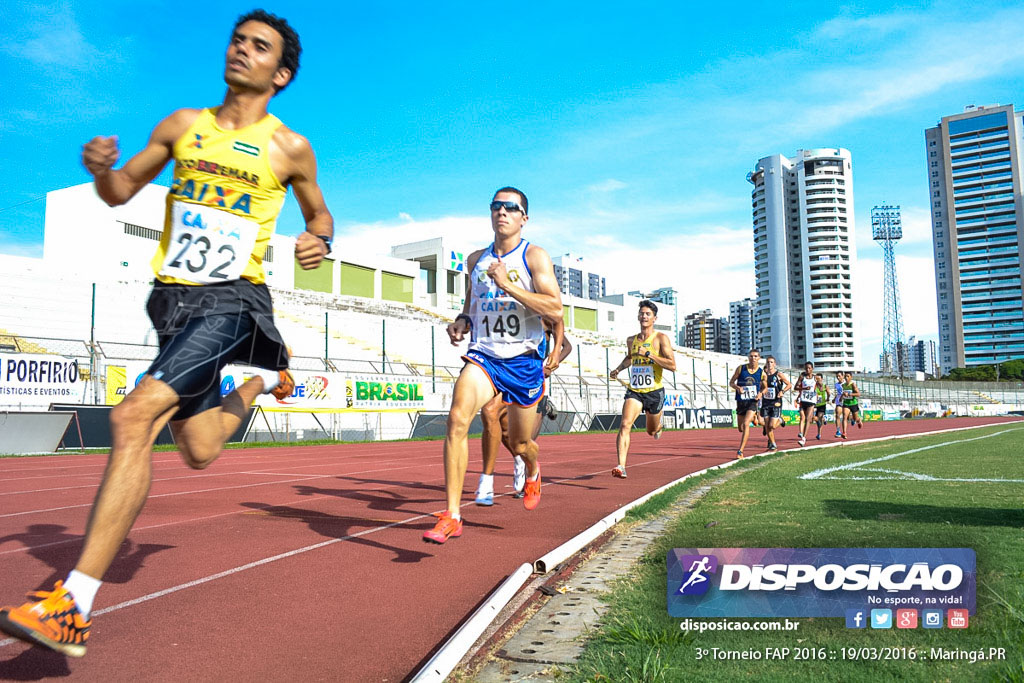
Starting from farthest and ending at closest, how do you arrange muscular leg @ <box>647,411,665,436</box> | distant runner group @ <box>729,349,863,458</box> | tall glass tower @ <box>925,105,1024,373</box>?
tall glass tower @ <box>925,105,1024,373</box>
distant runner group @ <box>729,349,863,458</box>
muscular leg @ <box>647,411,665,436</box>

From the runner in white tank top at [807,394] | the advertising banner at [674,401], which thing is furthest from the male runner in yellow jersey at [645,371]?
the advertising banner at [674,401]

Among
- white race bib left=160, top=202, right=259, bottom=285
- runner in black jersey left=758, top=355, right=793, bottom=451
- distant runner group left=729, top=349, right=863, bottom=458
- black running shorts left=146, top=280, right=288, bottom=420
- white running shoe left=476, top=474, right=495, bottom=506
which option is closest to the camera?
black running shorts left=146, top=280, right=288, bottom=420

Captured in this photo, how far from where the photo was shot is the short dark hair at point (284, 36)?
3.17m

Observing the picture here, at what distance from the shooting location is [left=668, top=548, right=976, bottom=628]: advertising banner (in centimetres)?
254

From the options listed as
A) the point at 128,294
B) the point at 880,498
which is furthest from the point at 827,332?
the point at 880,498

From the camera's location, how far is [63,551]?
4387 mm

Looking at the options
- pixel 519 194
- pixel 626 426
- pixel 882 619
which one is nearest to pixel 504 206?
pixel 519 194

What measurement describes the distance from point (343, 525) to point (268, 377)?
2.50 m

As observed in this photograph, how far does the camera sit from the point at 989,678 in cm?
217

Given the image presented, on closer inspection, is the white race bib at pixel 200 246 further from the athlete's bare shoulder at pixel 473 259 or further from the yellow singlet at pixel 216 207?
the athlete's bare shoulder at pixel 473 259

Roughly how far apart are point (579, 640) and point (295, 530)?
3005 mm

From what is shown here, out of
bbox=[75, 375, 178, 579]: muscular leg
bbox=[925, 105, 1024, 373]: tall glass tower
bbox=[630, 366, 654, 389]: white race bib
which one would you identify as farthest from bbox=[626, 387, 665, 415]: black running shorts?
bbox=[925, 105, 1024, 373]: tall glass tower

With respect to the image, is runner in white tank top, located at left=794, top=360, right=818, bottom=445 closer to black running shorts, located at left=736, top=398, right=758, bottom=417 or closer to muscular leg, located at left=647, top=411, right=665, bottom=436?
black running shorts, located at left=736, top=398, right=758, bottom=417

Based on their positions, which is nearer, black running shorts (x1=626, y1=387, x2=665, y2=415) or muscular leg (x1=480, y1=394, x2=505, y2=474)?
muscular leg (x1=480, y1=394, x2=505, y2=474)
